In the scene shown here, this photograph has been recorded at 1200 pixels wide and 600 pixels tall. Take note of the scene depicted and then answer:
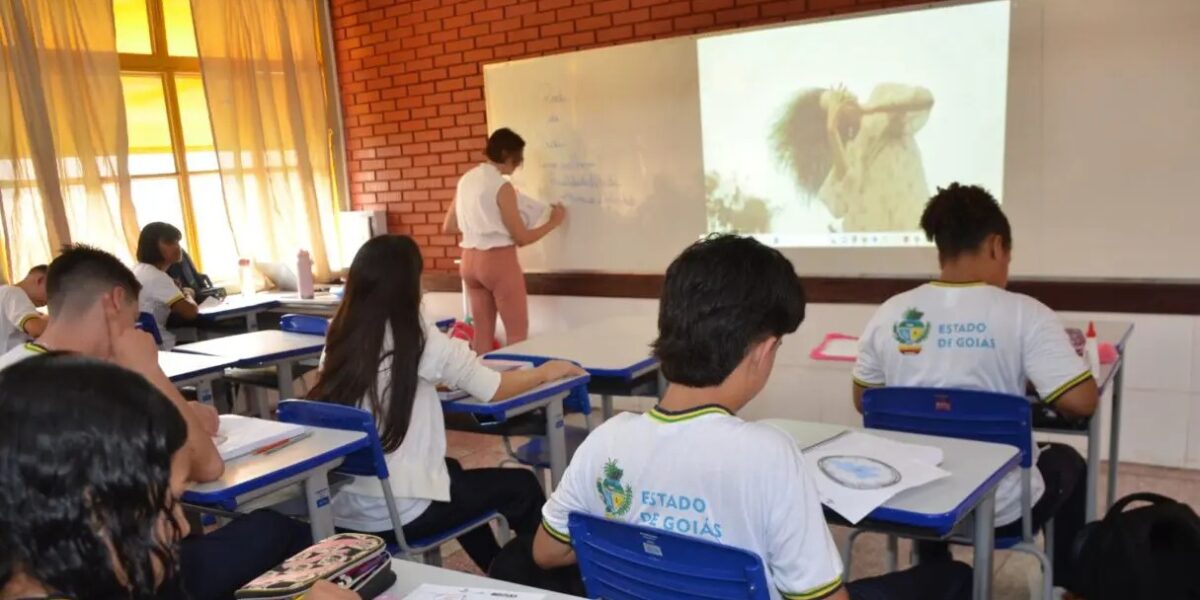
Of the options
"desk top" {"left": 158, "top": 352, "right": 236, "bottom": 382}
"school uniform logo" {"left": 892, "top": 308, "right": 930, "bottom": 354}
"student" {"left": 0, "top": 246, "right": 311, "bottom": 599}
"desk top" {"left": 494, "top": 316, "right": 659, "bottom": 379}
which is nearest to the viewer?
"student" {"left": 0, "top": 246, "right": 311, "bottom": 599}

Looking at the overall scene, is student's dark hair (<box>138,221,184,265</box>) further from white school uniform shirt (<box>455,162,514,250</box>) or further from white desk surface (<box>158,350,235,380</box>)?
white school uniform shirt (<box>455,162,514,250</box>)

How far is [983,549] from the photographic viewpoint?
5.82ft

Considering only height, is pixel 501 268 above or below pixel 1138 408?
above

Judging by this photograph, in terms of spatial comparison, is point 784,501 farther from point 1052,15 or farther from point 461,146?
point 461,146

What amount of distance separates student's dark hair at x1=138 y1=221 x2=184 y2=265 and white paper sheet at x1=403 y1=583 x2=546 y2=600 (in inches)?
153

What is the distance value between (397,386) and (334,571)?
964 millimetres

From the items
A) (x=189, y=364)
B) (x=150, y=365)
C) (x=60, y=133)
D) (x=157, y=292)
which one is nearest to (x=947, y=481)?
(x=150, y=365)

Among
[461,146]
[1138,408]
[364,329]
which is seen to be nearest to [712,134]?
[461,146]

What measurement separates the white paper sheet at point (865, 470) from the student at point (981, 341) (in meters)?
0.39

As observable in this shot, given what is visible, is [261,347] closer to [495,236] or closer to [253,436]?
[495,236]

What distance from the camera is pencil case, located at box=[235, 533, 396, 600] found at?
137 cm

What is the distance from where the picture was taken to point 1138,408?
3689 mm

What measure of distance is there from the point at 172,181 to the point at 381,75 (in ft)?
4.76

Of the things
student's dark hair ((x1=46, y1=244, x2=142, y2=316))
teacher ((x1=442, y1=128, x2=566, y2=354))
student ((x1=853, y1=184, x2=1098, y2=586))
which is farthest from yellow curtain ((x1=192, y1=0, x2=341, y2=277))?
student ((x1=853, y1=184, x2=1098, y2=586))
